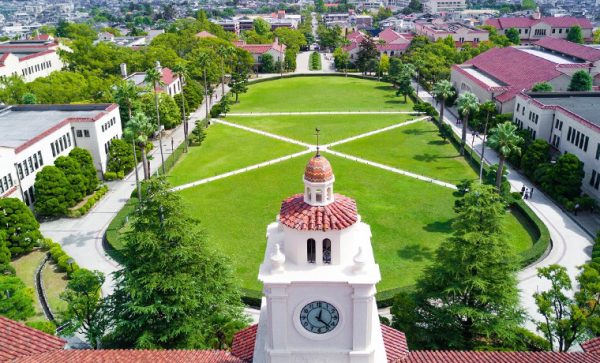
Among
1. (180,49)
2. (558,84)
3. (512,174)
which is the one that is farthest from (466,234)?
(180,49)

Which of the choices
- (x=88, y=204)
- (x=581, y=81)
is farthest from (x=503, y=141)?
(x=88, y=204)

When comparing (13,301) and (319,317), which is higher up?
(319,317)

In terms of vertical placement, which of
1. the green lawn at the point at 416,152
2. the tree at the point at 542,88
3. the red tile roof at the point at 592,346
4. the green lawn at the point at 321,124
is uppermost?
the tree at the point at 542,88

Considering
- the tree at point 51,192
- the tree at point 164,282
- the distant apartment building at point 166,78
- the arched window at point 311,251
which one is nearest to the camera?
the arched window at point 311,251

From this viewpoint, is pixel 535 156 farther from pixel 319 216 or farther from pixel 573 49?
pixel 573 49

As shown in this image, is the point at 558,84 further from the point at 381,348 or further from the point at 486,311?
the point at 381,348

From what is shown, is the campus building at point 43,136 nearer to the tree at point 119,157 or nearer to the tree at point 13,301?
the tree at point 119,157

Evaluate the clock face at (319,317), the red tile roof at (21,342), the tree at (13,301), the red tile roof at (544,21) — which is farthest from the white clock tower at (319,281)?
the red tile roof at (544,21)
